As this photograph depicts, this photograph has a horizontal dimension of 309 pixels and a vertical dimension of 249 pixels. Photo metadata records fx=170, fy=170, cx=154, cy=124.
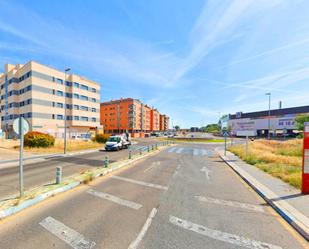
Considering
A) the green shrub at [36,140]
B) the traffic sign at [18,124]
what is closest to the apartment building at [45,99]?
the green shrub at [36,140]

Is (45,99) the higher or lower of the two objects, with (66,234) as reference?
higher

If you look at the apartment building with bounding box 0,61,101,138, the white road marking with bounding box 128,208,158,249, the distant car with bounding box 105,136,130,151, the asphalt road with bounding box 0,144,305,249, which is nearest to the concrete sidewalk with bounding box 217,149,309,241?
the asphalt road with bounding box 0,144,305,249

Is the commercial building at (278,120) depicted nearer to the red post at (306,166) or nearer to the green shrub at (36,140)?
the green shrub at (36,140)

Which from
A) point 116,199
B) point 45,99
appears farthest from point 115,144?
point 45,99

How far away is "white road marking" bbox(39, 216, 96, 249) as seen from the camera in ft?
11.5

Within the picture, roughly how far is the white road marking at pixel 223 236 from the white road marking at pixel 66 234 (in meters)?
2.16

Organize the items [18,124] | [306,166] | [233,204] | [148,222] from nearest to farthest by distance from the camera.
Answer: [148,222]
[18,124]
[233,204]
[306,166]

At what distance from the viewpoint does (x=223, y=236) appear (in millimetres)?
3889

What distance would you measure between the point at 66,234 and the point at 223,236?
3.58 metres

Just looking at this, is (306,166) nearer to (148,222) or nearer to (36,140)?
(148,222)

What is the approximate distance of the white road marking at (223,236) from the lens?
3600mm

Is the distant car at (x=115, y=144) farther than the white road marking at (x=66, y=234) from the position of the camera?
Yes

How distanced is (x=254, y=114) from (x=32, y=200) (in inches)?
3353

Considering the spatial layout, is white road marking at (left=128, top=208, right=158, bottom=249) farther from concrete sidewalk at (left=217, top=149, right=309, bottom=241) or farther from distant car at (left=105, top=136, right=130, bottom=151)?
distant car at (left=105, top=136, right=130, bottom=151)
